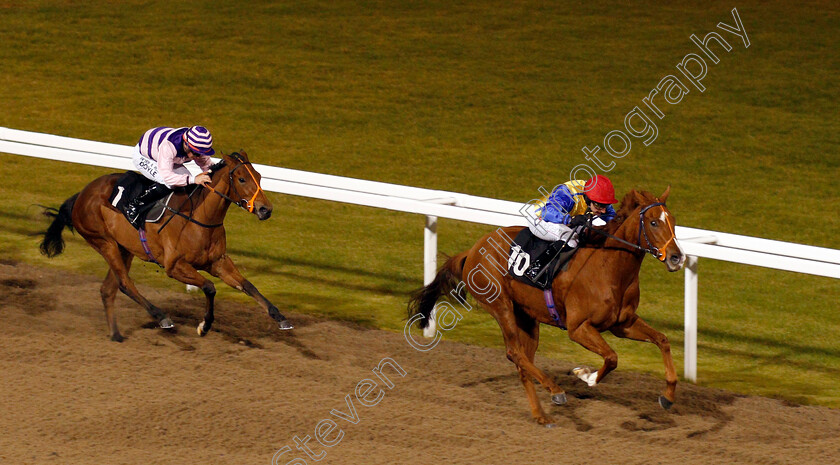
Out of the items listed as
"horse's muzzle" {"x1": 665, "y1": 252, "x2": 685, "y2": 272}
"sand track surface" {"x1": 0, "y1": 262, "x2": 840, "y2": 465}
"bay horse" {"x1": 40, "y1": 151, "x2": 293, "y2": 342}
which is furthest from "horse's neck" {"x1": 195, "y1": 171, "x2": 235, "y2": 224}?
"horse's muzzle" {"x1": 665, "y1": 252, "x2": 685, "y2": 272}

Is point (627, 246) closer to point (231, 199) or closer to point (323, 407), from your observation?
point (323, 407)

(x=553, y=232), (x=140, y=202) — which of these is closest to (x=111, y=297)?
(x=140, y=202)

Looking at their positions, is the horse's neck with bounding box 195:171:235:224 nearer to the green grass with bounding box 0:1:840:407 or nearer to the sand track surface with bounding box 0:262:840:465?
the sand track surface with bounding box 0:262:840:465

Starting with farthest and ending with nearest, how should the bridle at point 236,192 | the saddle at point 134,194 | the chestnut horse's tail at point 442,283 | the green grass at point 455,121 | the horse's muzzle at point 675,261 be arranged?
the green grass at point 455,121 < the saddle at point 134,194 < the bridle at point 236,192 < the chestnut horse's tail at point 442,283 < the horse's muzzle at point 675,261

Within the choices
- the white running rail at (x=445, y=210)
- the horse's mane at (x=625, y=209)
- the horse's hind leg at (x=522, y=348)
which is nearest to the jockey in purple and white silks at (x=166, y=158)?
the white running rail at (x=445, y=210)

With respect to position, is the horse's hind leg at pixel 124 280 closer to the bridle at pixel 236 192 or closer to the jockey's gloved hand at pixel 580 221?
the bridle at pixel 236 192

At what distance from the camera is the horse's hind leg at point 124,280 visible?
678cm

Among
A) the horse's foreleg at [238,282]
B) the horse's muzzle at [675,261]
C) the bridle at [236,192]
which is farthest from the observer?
the horse's foreleg at [238,282]

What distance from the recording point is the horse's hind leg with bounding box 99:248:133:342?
6711 millimetres

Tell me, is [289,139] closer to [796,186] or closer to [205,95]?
[205,95]

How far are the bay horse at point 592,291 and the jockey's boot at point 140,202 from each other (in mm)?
2051

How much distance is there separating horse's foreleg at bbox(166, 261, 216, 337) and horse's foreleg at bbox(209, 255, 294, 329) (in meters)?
0.10

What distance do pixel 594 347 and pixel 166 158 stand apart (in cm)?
292

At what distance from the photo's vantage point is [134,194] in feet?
22.0
